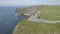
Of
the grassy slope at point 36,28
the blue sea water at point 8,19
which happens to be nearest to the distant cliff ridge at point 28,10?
the blue sea water at point 8,19

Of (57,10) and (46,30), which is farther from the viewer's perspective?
(57,10)

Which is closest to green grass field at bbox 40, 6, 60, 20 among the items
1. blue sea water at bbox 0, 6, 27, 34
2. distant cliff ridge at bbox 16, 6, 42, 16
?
distant cliff ridge at bbox 16, 6, 42, 16

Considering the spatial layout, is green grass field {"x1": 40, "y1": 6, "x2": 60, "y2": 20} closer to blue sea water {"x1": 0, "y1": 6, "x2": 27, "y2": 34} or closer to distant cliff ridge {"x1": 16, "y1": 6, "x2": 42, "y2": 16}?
distant cliff ridge {"x1": 16, "y1": 6, "x2": 42, "y2": 16}

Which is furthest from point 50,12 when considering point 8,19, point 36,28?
point 8,19

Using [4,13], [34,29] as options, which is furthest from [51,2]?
[4,13]

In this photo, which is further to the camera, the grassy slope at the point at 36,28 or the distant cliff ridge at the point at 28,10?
the distant cliff ridge at the point at 28,10

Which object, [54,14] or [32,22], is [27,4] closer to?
[32,22]

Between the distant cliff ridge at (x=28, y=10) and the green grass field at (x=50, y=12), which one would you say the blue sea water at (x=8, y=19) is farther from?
the green grass field at (x=50, y=12)
